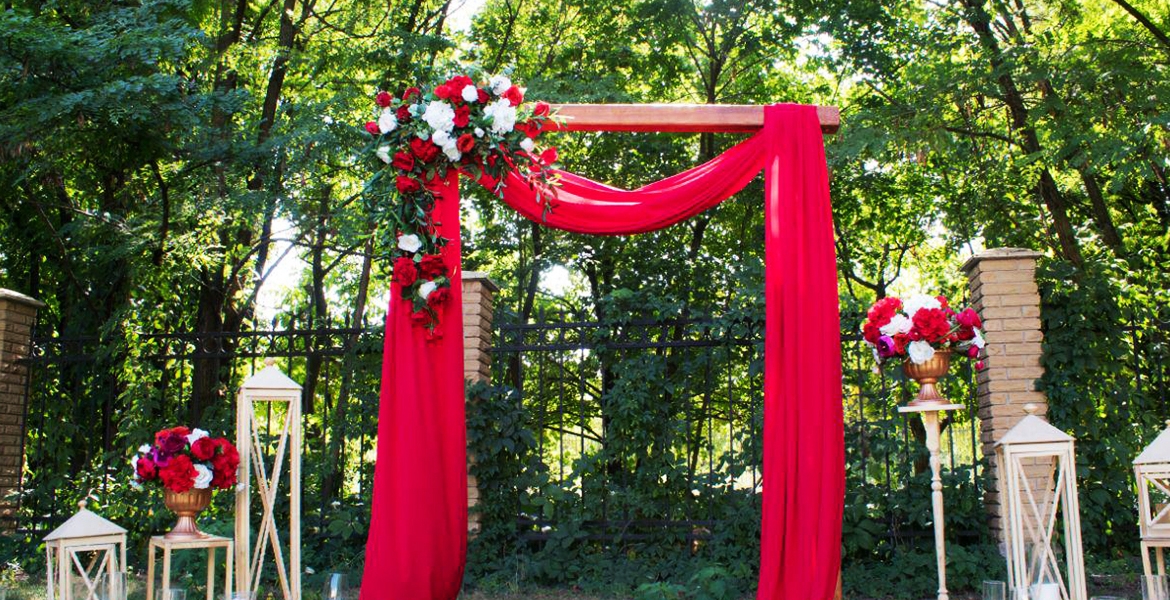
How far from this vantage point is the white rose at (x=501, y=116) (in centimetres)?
464

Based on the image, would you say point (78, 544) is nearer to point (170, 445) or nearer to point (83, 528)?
point (83, 528)

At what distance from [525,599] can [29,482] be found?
4.66 m

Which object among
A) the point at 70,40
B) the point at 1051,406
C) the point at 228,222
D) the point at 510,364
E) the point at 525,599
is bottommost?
the point at 525,599

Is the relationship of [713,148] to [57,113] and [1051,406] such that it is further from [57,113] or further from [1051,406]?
[57,113]

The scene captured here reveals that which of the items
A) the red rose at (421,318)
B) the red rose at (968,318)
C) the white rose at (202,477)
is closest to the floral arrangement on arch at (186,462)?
the white rose at (202,477)

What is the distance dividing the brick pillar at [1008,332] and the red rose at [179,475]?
16.4 ft

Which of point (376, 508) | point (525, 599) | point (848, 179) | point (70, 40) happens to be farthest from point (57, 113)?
point (848, 179)

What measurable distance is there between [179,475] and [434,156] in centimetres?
196

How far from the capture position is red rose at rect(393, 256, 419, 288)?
4688mm

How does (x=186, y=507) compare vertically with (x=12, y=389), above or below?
below

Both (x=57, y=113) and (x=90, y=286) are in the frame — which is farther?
(x=90, y=286)

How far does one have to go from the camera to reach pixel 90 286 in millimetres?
9578

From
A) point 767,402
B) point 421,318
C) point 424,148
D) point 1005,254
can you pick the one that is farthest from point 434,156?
point 1005,254

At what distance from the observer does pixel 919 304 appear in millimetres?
4457
